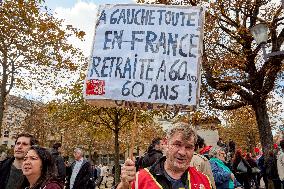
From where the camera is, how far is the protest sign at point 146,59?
174 inches

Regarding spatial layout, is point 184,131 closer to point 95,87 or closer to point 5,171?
point 95,87

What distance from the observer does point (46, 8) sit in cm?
2161

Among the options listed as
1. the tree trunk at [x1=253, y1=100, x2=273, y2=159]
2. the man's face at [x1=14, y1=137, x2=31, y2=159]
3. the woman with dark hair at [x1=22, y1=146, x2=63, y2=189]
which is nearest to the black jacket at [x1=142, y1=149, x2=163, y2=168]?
the man's face at [x1=14, y1=137, x2=31, y2=159]

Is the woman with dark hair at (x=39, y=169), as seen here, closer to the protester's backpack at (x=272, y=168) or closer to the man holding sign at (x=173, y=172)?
the man holding sign at (x=173, y=172)

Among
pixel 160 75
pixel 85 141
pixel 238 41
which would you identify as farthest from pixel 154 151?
pixel 85 141

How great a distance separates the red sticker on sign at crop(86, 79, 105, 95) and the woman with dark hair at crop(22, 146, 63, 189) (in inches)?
31.2

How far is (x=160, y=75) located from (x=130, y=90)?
0.38 m

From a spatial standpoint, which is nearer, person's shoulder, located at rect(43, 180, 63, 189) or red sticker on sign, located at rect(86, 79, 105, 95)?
person's shoulder, located at rect(43, 180, 63, 189)

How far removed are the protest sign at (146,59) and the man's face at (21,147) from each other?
4.29ft

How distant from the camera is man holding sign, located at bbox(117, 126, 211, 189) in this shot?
346 centimetres

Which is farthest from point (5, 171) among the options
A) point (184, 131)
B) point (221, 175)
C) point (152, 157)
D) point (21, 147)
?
point (152, 157)

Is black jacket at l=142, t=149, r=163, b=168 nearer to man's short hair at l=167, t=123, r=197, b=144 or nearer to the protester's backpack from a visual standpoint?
man's short hair at l=167, t=123, r=197, b=144

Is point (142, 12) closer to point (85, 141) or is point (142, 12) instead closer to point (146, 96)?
point (146, 96)

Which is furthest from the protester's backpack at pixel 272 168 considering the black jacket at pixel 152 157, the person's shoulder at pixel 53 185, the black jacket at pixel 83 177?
the person's shoulder at pixel 53 185
